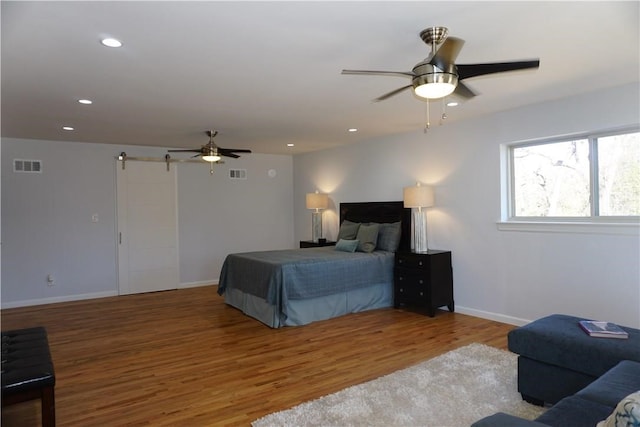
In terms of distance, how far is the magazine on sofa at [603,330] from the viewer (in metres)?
2.41

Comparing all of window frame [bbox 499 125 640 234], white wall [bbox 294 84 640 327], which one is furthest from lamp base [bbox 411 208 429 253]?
window frame [bbox 499 125 640 234]

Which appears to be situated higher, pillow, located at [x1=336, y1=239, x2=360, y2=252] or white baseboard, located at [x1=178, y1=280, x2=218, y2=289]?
pillow, located at [x1=336, y1=239, x2=360, y2=252]

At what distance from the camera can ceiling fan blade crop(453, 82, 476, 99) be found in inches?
96.7

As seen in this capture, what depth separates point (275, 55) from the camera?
8.86 ft

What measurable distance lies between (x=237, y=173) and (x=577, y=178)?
18.0ft

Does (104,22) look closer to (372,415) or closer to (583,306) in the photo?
(372,415)

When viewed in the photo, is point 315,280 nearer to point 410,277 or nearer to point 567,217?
point 410,277

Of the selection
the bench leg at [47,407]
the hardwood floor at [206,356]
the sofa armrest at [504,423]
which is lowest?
the hardwood floor at [206,356]

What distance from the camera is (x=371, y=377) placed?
310 centimetres

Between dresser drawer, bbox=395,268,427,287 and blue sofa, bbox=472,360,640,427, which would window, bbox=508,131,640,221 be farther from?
blue sofa, bbox=472,360,640,427

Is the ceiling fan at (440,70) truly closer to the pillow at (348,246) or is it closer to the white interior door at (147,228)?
the pillow at (348,246)

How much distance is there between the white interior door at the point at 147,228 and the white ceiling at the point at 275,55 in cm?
199

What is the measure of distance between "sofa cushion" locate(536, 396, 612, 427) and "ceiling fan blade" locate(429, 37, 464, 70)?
176cm

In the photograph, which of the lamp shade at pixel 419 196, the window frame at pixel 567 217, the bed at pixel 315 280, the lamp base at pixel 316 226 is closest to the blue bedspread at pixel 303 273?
the bed at pixel 315 280
